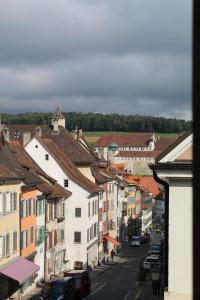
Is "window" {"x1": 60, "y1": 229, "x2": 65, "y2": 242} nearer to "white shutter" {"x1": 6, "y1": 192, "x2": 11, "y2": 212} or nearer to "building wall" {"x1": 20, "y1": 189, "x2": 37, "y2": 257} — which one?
"building wall" {"x1": 20, "y1": 189, "x2": 37, "y2": 257}

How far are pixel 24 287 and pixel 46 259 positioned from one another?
818cm

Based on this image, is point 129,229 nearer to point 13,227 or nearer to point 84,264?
point 84,264

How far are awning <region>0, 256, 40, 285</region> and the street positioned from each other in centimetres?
498

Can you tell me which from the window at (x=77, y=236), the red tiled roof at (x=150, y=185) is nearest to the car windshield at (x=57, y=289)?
the window at (x=77, y=236)

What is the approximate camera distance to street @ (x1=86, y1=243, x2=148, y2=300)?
1825 inches

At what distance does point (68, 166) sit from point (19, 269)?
26.7 metres

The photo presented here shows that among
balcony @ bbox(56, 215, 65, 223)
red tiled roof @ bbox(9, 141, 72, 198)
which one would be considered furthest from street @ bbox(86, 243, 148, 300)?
red tiled roof @ bbox(9, 141, 72, 198)

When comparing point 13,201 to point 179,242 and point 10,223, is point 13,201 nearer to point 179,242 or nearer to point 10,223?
point 10,223

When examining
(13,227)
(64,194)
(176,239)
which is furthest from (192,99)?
(64,194)

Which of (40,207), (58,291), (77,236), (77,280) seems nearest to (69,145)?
(77,236)

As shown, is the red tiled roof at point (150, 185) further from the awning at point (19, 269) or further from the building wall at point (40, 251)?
the awning at point (19, 269)

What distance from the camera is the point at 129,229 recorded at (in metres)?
117

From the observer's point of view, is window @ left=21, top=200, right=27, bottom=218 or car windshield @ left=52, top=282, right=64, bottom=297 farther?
window @ left=21, top=200, right=27, bottom=218

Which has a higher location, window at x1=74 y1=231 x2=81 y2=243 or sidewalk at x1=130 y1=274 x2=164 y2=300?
window at x1=74 y1=231 x2=81 y2=243
